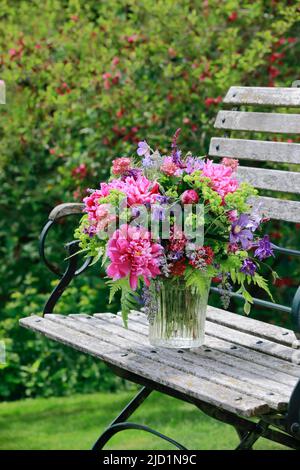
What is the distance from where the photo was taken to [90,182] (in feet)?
16.5

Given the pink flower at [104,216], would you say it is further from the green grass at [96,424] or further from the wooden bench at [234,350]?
the green grass at [96,424]

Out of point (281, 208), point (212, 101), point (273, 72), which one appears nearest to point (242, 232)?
point (281, 208)

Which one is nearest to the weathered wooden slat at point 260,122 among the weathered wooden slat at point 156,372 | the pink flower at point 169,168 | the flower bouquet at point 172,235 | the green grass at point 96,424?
the flower bouquet at point 172,235

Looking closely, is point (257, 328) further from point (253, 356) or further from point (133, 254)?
point (133, 254)

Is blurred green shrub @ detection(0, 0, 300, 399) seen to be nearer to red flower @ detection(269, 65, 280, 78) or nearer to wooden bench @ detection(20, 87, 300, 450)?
red flower @ detection(269, 65, 280, 78)

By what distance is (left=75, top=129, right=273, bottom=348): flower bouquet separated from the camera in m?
2.44

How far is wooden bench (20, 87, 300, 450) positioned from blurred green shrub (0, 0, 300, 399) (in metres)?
1.31

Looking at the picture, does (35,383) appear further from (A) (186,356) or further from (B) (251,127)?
(A) (186,356)

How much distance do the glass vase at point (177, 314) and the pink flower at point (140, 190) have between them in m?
0.23

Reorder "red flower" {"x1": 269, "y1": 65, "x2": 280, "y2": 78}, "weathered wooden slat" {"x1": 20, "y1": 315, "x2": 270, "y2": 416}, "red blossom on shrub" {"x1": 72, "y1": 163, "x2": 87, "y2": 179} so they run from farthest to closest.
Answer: "red blossom on shrub" {"x1": 72, "y1": 163, "x2": 87, "y2": 179}
"red flower" {"x1": 269, "y1": 65, "x2": 280, "y2": 78}
"weathered wooden slat" {"x1": 20, "y1": 315, "x2": 270, "y2": 416}

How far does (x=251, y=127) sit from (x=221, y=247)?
2.90 ft

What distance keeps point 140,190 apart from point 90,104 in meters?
2.58

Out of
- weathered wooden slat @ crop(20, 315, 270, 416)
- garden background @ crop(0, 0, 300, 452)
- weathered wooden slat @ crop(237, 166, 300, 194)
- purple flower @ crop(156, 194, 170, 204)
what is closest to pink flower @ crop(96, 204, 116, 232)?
purple flower @ crop(156, 194, 170, 204)

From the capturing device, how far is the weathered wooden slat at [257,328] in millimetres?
2775
